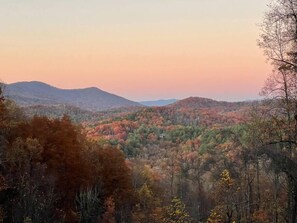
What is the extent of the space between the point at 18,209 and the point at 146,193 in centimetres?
3383

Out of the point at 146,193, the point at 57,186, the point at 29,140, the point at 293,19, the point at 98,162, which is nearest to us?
the point at 293,19

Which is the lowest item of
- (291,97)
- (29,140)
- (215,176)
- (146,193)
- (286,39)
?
(146,193)

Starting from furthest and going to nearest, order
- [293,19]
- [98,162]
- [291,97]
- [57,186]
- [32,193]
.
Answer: [98,162] → [57,186] → [32,193] → [291,97] → [293,19]

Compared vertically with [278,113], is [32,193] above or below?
below

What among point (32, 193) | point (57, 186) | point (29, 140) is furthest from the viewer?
point (57, 186)

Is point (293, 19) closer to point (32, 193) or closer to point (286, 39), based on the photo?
point (286, 39)

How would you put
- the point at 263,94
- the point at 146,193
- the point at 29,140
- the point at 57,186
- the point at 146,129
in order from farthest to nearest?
1. the point at 146,129
2. the point at 146,193
3. the point at 57,186
4. the point at 29,140
5. the point at 263,94

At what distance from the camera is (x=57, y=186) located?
3503 cm

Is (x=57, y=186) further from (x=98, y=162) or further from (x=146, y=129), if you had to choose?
(x=146, y=129)

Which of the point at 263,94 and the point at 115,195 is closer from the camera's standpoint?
the point at 263,94

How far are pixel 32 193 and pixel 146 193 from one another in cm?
3401

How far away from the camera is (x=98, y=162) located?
143ft

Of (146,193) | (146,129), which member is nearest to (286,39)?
(146,193)

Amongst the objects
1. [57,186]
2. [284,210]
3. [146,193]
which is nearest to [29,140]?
[57,186]
